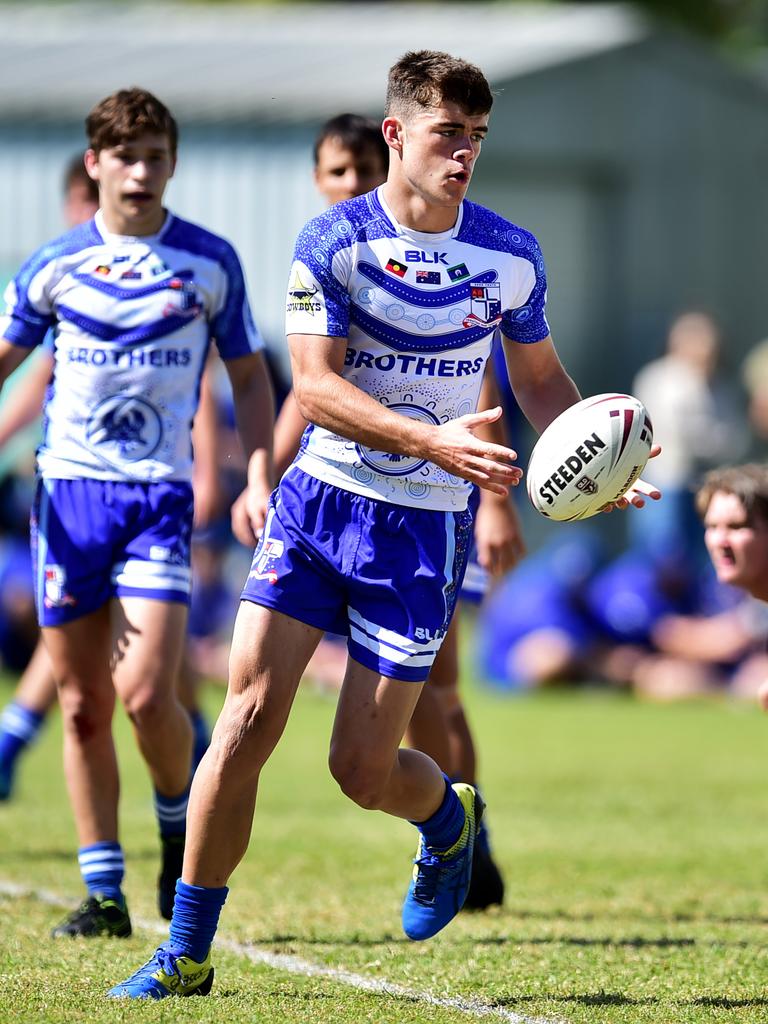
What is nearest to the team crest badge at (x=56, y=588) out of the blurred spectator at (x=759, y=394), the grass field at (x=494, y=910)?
the grass field at (x=494, y=910)

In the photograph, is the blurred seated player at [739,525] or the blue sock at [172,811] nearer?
the blurred seated player at [739,525]

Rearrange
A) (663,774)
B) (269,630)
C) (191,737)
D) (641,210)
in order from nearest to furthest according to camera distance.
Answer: (269,630) < (191,737) < (663,774) < (641,210)

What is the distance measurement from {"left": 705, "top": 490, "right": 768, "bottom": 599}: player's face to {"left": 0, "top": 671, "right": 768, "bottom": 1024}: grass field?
125 cm

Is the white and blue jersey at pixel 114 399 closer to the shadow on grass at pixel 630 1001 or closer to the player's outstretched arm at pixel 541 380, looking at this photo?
the player's outstretched arm at pixel 541 380

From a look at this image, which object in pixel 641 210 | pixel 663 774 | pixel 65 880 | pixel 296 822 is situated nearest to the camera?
pixel 65 880

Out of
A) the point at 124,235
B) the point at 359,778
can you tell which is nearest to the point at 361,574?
the point at 359,778

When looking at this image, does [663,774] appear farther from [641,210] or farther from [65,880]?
[641,210]

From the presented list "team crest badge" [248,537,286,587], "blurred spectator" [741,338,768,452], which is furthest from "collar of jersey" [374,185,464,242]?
"blurred spectator" [741,338,768,452]

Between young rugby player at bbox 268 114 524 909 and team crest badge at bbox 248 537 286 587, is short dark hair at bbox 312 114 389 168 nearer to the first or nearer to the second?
young rugby player at bbox 268 114 524 909

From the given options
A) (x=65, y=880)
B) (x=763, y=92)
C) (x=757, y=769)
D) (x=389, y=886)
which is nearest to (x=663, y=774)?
(x=757, y=769)

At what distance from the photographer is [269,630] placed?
4922 millimetres

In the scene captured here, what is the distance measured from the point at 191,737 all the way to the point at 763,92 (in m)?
17.4

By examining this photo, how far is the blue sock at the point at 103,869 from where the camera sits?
592 cm

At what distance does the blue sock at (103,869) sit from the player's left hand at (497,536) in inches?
69.3
